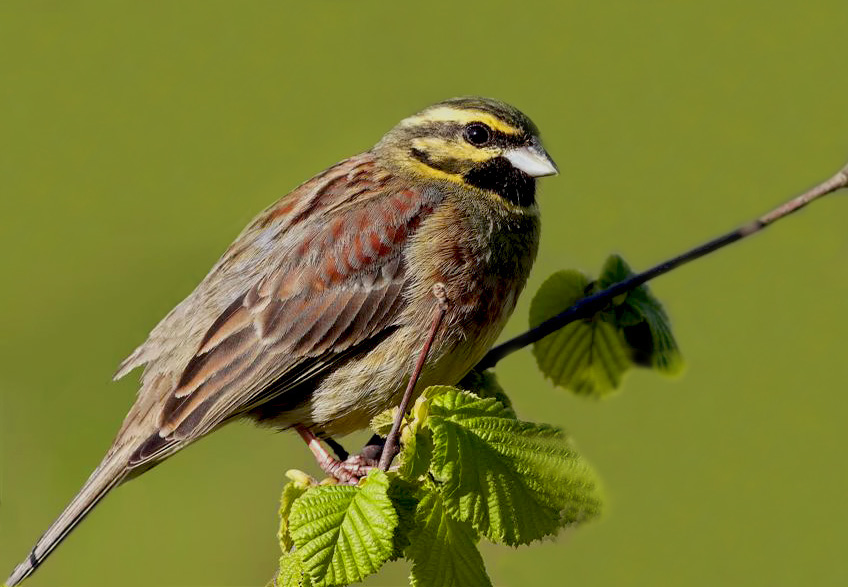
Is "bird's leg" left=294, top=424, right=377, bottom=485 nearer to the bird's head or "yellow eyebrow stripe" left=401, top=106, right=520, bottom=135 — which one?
the bird's head

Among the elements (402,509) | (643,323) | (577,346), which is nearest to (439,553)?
(402,509)

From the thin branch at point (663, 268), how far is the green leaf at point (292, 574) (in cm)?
132

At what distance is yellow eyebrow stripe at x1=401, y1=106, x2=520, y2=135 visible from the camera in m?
5.30

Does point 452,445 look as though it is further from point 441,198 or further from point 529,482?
point 441,198

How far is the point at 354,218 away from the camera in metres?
5.19

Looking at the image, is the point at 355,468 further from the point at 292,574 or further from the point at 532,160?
the point at 532,160

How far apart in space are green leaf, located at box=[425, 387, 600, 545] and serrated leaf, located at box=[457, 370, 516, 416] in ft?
4.04

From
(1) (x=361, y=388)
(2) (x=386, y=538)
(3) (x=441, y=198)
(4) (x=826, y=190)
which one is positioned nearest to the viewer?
(2) (x=386, y=538)

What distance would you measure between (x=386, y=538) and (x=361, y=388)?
63.5 inches

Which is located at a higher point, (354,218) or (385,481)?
(354,218)

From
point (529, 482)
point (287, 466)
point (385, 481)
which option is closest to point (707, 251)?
point (529, 482)

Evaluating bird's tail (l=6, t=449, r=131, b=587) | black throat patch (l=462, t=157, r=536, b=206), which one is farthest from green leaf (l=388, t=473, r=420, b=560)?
black throat patch (l=462, t=157, r=536, b=206)

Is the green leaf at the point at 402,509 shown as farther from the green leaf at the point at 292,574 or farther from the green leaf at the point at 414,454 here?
the green leaf at the point at 292,574

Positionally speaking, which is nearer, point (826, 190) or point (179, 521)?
point (826, 190)
